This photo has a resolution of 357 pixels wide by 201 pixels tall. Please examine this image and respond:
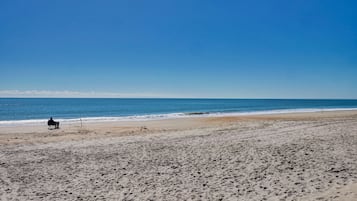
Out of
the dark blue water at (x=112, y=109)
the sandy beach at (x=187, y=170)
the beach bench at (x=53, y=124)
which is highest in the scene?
the dark blue water at (x=112, y=109)

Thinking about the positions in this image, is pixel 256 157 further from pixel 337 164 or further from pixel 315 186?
pixel 315 186

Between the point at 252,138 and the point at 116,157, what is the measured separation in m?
7.13

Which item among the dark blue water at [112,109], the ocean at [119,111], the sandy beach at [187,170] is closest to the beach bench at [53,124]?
the ocean at [119,111]

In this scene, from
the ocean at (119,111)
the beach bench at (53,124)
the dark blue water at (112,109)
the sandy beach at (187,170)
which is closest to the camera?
the sandy beach at (187,170)

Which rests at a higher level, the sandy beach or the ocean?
the ocean

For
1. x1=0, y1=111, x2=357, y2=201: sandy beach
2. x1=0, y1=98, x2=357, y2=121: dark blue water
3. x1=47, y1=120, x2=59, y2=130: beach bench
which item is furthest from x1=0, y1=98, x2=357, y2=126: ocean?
x1=0, y1=111, x2=357, y2=201: sandy beach

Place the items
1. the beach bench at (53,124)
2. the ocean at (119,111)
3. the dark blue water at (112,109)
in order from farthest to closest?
the dark blue water at (112,109)
the ocean at (119,111)
the beach bench at (53,124)

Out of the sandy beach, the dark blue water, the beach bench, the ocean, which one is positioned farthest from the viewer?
the dark blue water

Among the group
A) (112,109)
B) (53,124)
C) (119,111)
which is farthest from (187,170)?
(112,109)

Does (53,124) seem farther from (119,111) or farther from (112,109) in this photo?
(112,109)

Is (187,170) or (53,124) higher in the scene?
(53,124)

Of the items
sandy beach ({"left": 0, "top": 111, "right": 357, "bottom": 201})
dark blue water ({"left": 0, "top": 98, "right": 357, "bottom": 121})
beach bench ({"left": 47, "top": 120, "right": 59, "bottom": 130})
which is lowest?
sandy beach ({"left": 0, "top": 111, "right": 357, "bottom": 201})

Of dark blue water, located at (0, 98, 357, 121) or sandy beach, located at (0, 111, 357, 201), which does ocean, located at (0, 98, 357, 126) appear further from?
sandy beach, located at (0, 111, 357, 201)

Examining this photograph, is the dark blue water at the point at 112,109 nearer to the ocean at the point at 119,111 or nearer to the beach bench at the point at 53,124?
the ocean at the point at 119,111
